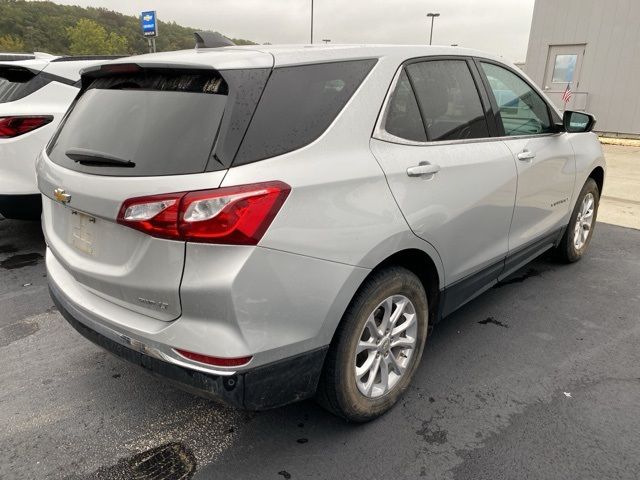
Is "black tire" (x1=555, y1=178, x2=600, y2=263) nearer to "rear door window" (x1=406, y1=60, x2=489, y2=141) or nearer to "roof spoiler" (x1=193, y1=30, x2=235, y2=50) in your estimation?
"rear door window" (x1=406, y1=60, x2=489, y2=141)

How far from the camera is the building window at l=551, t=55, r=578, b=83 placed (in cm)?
1369

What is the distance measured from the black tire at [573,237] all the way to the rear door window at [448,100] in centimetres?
174

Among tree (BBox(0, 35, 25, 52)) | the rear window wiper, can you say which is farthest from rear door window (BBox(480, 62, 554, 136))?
tree (BBox(0, 35, 25, 52))

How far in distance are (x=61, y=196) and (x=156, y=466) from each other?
1.18 meters

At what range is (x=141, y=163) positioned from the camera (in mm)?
1753

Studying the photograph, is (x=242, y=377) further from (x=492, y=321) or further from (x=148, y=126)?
(x=492, y=321)

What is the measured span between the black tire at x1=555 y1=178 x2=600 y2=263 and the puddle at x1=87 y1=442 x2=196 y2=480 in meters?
3.40

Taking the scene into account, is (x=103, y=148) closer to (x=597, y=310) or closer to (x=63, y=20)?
(x=597, y=310)

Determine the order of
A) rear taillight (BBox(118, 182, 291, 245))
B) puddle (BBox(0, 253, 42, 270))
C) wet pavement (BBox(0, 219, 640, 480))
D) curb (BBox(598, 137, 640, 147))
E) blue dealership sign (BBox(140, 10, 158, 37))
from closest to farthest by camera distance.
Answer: rear taillight (BBox(118, 182, 291, 245)) < wet pavement (BBox(0, 219, 640, 480)) < puddle (BBox(0, 253, 42, 270)) < curb (BBox(598, 137, 640, 147)) < blue dealership sign (BBox(140, 10, 158, 37))

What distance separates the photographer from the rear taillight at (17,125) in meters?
3.91

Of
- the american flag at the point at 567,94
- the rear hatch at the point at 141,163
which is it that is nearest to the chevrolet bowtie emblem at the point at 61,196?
the rear hatch at the point at 141,163

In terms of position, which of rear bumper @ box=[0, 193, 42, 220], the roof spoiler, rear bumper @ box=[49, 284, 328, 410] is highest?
the roof spoiler

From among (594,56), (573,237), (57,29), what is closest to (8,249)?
(573,237)

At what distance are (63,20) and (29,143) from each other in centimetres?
8856
